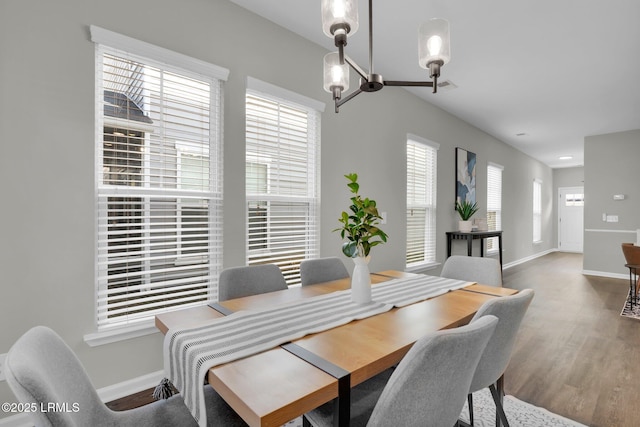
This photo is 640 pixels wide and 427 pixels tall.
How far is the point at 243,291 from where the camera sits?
6.27 ft

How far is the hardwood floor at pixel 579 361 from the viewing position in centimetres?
197

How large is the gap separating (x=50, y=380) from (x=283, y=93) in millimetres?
2494

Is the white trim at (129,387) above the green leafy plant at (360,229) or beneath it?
beneath

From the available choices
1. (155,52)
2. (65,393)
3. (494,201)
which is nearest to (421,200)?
(494,201)

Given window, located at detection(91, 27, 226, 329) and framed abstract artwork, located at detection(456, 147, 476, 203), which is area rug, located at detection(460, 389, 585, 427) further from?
framed abstract artwork, located at detection(456, 147, 476, 203)

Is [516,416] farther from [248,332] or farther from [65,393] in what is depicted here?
[65,393]

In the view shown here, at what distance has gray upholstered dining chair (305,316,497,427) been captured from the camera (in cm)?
85

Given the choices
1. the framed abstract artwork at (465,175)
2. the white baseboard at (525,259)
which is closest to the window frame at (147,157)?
the framed abstract artwork at (465,175)

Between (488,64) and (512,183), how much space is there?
4838mm

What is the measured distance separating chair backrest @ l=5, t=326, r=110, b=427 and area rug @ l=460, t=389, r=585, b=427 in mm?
1846

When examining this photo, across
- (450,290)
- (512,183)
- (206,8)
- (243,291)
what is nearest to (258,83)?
(206,8)

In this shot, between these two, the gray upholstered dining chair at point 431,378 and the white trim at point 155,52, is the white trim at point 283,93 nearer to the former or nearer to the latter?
the white trim at point 155,52

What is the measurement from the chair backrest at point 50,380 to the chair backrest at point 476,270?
2.19 m

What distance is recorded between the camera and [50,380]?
0.81 metres
